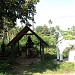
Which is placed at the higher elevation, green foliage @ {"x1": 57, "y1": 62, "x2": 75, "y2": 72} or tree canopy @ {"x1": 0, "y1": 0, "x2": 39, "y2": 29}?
tree canopy @ {"x1": 0, "y1": 0, "x2": 39, "y2": 29}

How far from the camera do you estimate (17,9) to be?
14211 mm

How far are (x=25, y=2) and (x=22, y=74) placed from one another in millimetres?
4896

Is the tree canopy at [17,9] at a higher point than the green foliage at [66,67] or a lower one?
higher

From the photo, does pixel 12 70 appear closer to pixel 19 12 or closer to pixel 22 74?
pixel 22 74

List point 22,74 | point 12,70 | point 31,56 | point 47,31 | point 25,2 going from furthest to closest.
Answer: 1. point 47,31
2. point 31,56
3. point 25,2
4. point 12,70
5. point 22,74

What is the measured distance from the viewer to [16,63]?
15555mm

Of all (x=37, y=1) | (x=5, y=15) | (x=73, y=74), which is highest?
(x=37, y=1)

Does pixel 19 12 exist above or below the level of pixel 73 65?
above

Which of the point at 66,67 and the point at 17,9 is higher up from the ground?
the point at 17,9

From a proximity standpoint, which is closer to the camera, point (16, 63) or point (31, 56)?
point (16, 63)

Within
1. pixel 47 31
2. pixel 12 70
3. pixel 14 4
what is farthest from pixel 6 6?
pixel 47 31

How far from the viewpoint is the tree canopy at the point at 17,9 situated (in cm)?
1374

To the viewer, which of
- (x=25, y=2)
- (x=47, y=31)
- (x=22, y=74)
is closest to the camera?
(x=22, y=74)

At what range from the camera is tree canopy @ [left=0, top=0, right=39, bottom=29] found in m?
13.7
